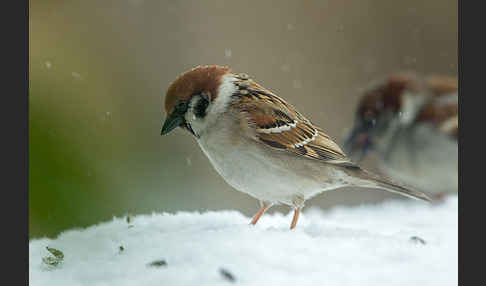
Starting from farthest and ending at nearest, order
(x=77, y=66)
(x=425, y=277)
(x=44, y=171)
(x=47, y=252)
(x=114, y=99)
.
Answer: (x=114, y=99) < (x=77, y=66) < (x=47, y=252) < (x=425, y=277) < (x=44, y=171)

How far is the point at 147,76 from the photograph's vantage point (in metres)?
2.96

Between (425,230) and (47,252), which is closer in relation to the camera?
(47,252)

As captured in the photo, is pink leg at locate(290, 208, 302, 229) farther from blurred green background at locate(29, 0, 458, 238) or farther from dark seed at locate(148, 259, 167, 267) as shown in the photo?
dark seed at locate(148, 259, 167, 267)

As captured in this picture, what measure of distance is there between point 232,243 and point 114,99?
1.02m

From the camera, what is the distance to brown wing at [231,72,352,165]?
2441mm

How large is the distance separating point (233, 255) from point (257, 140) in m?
0.66

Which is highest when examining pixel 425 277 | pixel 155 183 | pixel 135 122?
pixel 135 122

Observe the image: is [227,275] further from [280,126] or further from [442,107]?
[442,107]

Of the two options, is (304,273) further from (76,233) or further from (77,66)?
(77,66)

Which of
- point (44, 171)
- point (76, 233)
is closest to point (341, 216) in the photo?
point (76, 233)

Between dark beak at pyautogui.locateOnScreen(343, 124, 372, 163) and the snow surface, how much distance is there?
1.86 meters

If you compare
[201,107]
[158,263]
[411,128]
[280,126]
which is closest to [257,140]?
[280,126]

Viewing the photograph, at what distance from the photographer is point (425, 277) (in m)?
→ 1.89

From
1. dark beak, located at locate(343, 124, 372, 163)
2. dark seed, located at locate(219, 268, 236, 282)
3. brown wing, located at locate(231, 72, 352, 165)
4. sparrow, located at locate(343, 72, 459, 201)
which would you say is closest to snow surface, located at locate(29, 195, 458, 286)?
dark seed, located at locate(219, 268, 236, 282)
